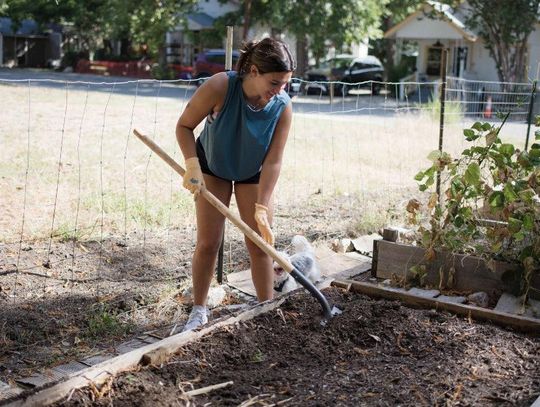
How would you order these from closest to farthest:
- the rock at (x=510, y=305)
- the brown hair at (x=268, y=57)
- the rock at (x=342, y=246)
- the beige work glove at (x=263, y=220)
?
the brown hair at (x=268, y=57) → the beige work glove at (x=263, y=220) → the rock at (x=510, y=305) → the rock at (x=342, y=246)

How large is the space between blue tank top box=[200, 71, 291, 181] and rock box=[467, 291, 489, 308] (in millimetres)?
1594

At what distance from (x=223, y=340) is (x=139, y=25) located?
106 ft

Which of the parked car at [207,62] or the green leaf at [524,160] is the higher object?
the parked car at [207,62]

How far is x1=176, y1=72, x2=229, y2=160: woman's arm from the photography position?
3.31 m

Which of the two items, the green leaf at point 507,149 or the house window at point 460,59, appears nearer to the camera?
the green leaf at point 507,149

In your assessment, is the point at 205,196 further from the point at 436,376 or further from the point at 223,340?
the point at 436,376

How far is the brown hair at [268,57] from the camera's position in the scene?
3209mm

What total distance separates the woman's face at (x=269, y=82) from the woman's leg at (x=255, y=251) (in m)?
0.54

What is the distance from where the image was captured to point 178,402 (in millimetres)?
2533

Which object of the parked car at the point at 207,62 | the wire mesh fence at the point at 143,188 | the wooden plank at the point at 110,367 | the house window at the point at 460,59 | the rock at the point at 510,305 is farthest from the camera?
the parked car at the point at 207,62

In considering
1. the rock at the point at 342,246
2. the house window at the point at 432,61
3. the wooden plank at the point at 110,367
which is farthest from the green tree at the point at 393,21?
the wooden plank at the point at 110,367

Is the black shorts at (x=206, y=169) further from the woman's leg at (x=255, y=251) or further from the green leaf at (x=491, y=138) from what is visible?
the green leaf at (x=491, y=138)

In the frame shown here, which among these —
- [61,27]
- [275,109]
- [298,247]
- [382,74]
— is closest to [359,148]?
[298,247]

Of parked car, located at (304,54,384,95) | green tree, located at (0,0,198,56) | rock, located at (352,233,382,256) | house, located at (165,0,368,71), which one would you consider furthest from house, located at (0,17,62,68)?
rock, located at (352,233,382,256)
